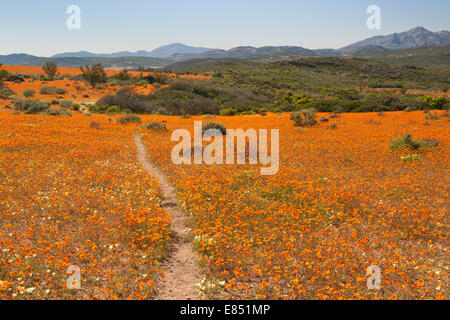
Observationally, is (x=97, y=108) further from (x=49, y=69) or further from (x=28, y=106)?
(x=49, y=69)

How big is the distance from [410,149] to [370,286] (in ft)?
39.1

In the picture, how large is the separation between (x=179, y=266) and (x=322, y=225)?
12.5ft

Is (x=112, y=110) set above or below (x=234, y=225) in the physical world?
above

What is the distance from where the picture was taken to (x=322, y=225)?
23.7ft

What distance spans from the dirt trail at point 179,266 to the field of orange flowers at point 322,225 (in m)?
0.28

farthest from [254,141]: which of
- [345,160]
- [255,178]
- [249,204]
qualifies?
[249,204]

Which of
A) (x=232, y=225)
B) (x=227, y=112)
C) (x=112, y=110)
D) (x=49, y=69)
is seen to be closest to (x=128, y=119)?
(x=112, y=110)

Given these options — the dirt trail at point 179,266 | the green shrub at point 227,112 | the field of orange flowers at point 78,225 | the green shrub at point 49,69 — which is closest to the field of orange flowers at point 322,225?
the dirt trail at point 179,266

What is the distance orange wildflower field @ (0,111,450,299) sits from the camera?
16.5 ft

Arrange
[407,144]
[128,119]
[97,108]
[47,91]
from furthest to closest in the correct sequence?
[47,91] < [97,108] < [128,119] < [407,144]

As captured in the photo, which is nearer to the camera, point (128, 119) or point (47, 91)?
point (128, 119)

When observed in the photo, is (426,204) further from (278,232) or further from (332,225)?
(278,232)

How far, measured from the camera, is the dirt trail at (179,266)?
495 centimetres

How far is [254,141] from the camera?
17.1 metres
